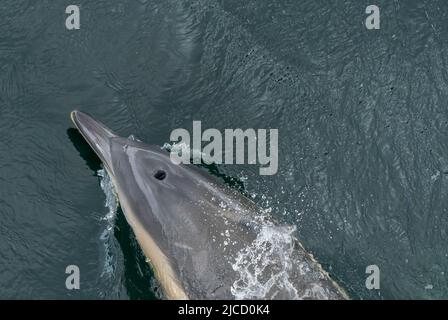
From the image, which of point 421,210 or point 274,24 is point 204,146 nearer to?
point 274,24

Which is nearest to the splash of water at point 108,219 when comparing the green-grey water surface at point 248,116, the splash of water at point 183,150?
the green-grey water surface at point 248,116

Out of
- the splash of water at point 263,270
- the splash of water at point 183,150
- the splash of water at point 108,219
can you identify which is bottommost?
the splash of water at point 263,270

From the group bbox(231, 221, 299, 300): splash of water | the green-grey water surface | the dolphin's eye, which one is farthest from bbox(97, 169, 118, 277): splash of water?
bbox(231, 221, 299, 300): splash of water

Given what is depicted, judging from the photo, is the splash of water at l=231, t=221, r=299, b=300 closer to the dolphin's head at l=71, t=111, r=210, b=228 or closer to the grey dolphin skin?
the grey dolphin skin

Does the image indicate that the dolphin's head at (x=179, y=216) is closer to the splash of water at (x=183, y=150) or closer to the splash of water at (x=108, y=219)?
the splash of water at (x=108, y=219)

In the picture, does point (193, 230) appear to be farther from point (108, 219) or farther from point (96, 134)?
point (96, 134)

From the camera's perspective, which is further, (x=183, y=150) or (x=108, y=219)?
(x=183, y=150)

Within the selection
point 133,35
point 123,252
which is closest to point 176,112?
point 133,35

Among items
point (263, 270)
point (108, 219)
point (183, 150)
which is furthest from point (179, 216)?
point (183, 150)
